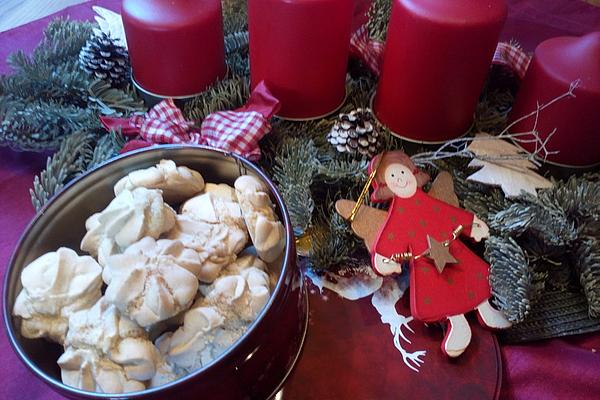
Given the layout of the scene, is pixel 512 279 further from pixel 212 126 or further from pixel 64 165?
pixel 64 165

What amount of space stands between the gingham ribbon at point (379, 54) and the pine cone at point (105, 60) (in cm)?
25

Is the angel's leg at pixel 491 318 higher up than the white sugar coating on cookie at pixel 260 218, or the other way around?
the white sugar coating on cookie at pixel 260 218

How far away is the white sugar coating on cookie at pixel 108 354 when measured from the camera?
331mm

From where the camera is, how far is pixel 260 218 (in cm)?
38

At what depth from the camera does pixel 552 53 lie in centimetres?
51

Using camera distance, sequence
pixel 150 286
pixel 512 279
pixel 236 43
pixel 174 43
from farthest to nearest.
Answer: pixel 236 43
pixel 174 43
pixel 512 279
pixel 150 286

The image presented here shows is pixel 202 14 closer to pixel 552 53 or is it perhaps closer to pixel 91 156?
pixel 91 156

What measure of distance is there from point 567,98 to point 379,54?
0.20 metres

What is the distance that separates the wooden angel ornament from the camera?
0.44 metres

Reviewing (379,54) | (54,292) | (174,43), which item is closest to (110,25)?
(174,43)

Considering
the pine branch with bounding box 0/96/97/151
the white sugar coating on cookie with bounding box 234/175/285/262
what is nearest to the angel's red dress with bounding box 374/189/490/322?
the white sugar coating on cookie with bounding box 234/175/285/262

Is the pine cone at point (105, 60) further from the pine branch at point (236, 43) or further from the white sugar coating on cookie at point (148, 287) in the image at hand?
the white sugar coating on cookie at point (148, 287)

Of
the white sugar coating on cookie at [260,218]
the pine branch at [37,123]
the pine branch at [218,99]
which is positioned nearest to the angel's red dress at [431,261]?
the white sugar coating on cookie at [260,218]

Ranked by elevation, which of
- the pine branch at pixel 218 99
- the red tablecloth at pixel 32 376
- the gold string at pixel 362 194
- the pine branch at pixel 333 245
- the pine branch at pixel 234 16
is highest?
the pine branch at pixel 234 16
